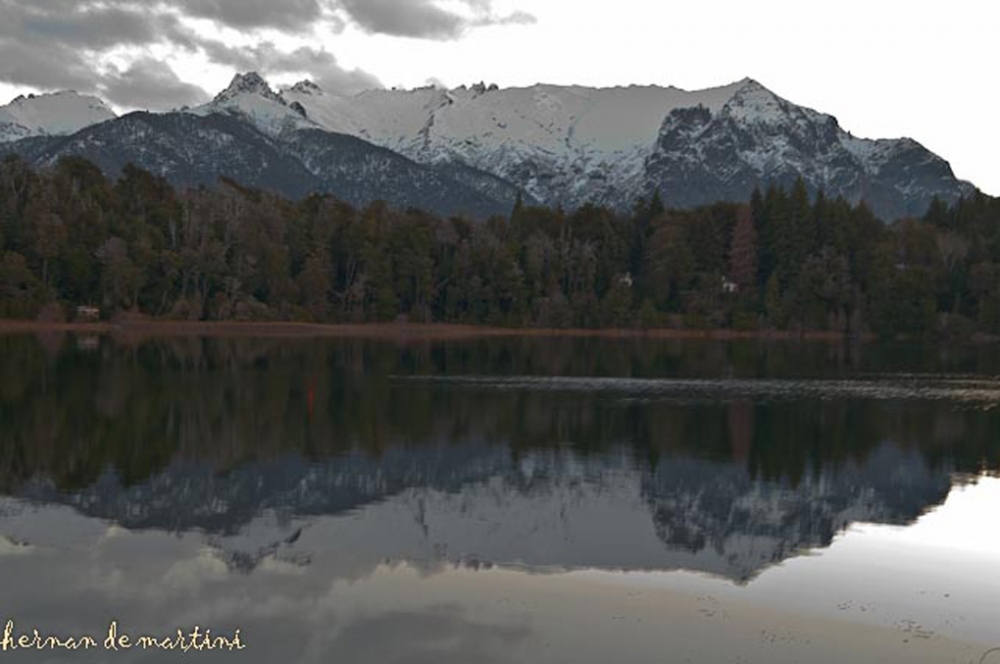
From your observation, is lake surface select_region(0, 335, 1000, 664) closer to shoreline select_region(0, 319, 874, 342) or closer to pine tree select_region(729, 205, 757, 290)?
shoreline select_region(0, 319, 874, 342)

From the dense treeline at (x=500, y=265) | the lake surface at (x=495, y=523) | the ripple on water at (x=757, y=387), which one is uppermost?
the dense treeline at (x=500, y=265)

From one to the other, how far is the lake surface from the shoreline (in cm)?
8528

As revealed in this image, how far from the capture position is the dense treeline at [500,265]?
167250 millimetres

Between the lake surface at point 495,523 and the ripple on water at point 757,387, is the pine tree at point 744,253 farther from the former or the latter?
the lake surface at point 495,523

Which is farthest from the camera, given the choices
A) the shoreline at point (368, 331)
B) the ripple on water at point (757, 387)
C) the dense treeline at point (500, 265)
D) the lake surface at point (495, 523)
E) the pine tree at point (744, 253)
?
the pine tree at point (744, 253)

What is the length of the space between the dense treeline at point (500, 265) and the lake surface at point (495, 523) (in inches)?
4006

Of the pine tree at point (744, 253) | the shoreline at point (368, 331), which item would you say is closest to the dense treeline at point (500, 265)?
the pine tree at point (744, 253)

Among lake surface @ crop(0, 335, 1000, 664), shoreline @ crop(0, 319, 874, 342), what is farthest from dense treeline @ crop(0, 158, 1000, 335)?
lake surface @ crop(0, 335, 1000, 664)

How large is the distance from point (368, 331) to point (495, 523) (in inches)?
5799

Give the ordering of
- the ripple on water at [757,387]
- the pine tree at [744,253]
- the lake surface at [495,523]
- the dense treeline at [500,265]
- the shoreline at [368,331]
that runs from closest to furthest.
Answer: the lake surface at [495,523] < the ripple on water at [757,387] < the shoreline at [368,331] < the dense treeline at [500,265] < the pine tree at [744,253]

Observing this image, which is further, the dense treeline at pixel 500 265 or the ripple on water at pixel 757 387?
the dense treeline at pixel 500 265

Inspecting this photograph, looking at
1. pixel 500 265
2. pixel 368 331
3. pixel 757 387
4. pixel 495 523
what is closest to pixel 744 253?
pixel 500 265

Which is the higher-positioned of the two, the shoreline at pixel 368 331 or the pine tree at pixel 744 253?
the pine tree at pixel 744 253

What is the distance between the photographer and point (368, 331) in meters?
178
